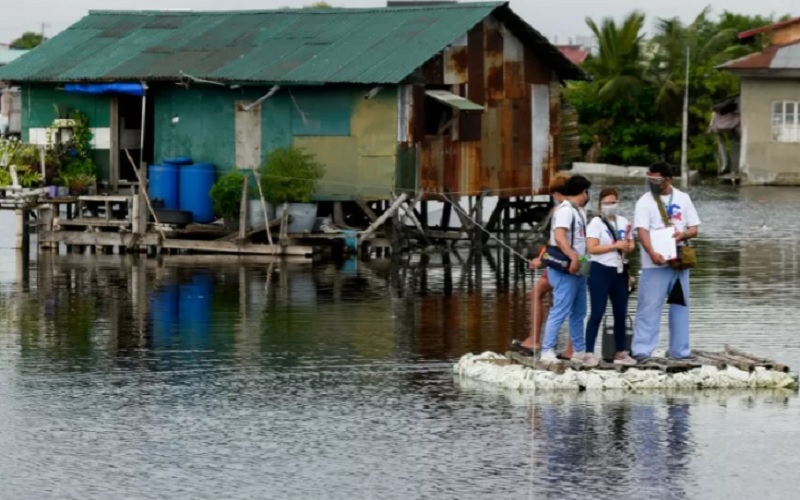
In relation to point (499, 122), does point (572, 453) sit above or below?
below

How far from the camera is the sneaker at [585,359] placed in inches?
623

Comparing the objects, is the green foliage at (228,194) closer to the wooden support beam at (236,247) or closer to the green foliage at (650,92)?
the wooden support beam at (236,247)

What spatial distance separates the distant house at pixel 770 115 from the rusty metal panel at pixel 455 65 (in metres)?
25.6

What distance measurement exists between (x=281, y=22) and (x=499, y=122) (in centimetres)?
437

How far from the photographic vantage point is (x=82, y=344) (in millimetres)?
18984

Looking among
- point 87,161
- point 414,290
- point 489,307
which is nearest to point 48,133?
point 87,161

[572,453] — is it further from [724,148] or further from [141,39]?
[724,148]

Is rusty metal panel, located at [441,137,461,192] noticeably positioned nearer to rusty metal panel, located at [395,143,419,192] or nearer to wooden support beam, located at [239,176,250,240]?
rusty metal panel, located at [395,143,419,192]

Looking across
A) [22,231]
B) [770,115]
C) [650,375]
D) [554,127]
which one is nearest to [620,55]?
[770,115]

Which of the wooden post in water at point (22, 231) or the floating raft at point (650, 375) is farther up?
the wooden post in water at point (22, 231)

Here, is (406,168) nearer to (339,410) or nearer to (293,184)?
(293,184)

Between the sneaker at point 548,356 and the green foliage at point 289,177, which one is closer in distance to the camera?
the sneaker at point 548,356

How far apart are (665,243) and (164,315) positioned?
7755 millimetres

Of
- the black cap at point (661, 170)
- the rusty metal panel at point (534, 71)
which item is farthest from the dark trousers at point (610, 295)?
the rusty metal panel at point (534, 71)
